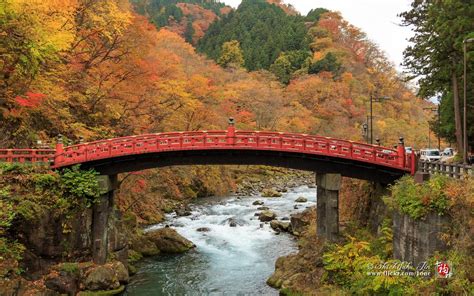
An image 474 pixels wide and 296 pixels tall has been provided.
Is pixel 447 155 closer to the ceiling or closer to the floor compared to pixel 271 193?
closer to the ceiling

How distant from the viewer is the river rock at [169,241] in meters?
29.4

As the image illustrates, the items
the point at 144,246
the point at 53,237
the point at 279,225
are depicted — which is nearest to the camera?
the point at 53,237

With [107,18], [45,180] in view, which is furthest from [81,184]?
[107,18]

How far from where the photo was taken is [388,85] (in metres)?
88.6

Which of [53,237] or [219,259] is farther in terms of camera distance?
[219,259]

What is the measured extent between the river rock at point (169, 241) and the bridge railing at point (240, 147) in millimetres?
8429

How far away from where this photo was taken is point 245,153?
25312 millimetres

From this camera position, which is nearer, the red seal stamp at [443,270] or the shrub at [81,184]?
the red seal stamp at [443,270]

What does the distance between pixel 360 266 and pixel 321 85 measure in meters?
61.9

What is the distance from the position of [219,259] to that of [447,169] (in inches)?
609

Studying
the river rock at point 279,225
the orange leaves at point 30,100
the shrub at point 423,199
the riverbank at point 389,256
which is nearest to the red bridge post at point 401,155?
the riverbank at point 389,256

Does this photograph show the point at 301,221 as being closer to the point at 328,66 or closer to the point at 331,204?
the point at 331,204

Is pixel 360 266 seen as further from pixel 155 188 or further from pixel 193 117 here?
pixel 193 117

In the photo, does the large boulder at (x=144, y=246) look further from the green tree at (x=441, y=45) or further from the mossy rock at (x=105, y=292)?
the green tree at (x=441, y=45)
